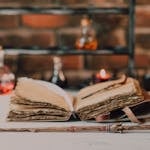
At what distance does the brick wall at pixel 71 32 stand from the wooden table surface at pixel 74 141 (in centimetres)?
89

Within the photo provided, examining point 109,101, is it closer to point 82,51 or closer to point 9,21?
point 82,51

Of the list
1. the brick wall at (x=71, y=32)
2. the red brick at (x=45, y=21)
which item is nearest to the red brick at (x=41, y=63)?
the brick wall at (x=71, y=32)

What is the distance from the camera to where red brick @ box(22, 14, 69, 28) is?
1957 mm

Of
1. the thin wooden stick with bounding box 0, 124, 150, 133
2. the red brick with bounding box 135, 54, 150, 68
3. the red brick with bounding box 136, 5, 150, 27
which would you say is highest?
the red brick with bounding box 136, 5, 150, 27

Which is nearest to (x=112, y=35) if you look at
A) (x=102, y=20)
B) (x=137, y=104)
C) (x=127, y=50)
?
(x=102, y=20)

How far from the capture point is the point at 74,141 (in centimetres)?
106

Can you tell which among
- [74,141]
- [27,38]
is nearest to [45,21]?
[27,38]

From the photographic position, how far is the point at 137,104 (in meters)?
1.16

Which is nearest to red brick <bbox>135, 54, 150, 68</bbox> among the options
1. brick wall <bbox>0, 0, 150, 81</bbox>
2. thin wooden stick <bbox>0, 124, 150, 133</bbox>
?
brick wall <bbox>0, 0, 150, 81</bbox>

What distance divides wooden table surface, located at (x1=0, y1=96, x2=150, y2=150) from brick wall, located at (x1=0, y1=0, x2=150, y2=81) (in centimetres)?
89

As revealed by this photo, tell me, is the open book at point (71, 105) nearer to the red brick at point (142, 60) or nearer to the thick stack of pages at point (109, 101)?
the thick stack of pages at point (109, 101)

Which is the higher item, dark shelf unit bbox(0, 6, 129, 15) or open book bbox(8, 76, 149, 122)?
dark shelf unit bbox(0, 6, 129, 15)

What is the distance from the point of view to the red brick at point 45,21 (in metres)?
1.96

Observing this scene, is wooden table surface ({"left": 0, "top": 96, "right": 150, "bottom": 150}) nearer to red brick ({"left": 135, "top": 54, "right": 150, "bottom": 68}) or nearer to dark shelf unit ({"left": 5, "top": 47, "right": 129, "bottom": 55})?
dark shelf unit ({"left": 5, "top": 47, "right": 129, "bottom": 55})
